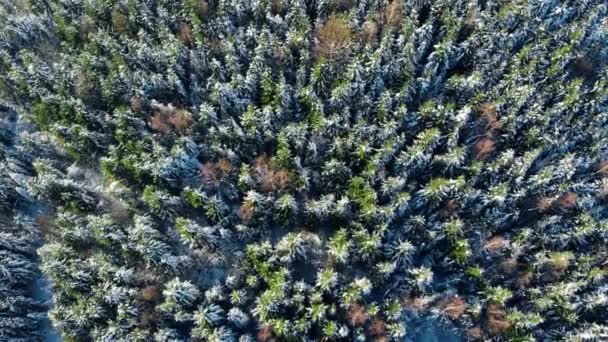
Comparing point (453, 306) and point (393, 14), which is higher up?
point (393, 14)

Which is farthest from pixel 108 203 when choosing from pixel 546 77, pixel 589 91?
pixel 589 91

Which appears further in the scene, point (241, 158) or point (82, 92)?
point (82, 92)

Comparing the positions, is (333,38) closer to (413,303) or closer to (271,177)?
(271,177)

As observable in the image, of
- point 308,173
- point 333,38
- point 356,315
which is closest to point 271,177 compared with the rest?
point 308,173

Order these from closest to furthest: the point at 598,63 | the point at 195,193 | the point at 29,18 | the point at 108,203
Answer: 1. the point at 195,193
2. the point at 108,203
3. the point at 598,63
4. the point at 29,18

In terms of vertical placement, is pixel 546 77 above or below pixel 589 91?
above

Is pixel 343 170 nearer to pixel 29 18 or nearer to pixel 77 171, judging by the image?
pixel 77 171

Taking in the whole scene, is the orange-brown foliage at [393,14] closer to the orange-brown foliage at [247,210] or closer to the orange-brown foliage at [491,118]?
the orange-brown foliage at [491,118]

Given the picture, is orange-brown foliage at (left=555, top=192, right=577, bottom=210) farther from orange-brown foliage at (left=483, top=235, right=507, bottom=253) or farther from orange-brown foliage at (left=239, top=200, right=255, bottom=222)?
orange-brown foliage at (left=239, top=200, right=255, bottom=222)
